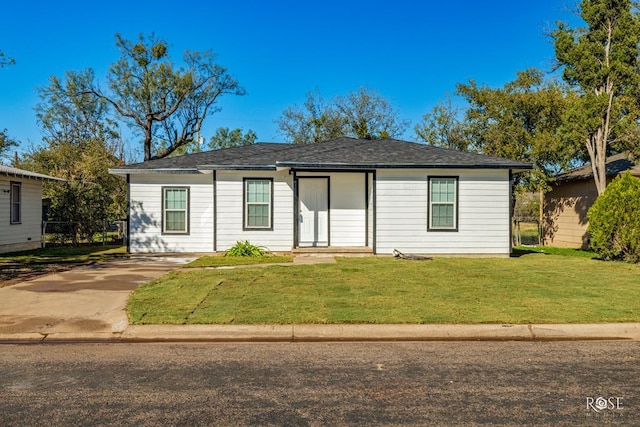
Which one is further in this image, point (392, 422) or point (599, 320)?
point (599, 320)

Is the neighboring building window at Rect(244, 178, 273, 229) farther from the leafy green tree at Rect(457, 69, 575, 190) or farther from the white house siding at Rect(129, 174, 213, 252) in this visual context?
the leafy green tree at Rect(457, 69, 575, 190)

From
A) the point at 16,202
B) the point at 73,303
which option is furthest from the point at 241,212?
the point at 16,202

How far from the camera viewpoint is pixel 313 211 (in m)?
16.3

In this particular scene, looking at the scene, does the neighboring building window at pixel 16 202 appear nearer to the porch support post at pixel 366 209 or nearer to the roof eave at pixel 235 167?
the roof eave at pixel 235 167

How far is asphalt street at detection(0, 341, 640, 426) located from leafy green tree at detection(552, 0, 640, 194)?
1402cm

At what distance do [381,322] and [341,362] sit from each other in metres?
1.49

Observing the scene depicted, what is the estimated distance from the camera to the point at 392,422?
370 centimetres

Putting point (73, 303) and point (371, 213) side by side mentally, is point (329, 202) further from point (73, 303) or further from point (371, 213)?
point (73, 303)

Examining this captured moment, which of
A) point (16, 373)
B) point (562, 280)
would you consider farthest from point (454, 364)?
point (562, 280)

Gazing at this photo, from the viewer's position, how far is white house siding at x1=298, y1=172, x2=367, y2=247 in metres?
16.3

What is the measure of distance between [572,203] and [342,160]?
13719 mm

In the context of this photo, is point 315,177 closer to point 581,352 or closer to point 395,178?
point 395,178

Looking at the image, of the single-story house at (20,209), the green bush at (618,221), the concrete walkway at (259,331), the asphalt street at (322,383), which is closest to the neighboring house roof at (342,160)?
the green bush at (618,221)

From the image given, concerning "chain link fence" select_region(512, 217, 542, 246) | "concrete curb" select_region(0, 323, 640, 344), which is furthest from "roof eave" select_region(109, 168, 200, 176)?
"chain link fence" select_region(512, 217, 542, 246)
